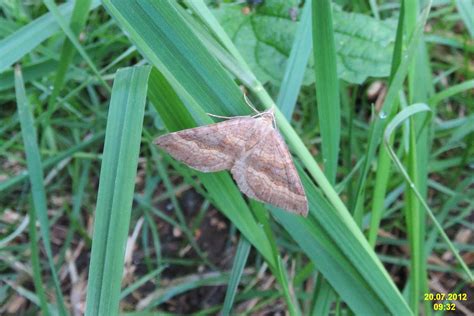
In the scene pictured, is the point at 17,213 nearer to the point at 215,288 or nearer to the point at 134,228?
the point at 134,228

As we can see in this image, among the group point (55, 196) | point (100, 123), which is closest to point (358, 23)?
point (100, 123)

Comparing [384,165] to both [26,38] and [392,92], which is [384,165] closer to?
[392,92]

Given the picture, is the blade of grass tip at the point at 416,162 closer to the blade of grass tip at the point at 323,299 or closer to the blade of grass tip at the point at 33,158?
the blade of grass tip at the point at 323,299

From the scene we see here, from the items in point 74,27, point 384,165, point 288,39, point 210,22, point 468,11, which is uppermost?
point 74,27

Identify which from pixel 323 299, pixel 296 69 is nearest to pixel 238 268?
pixel 323 299

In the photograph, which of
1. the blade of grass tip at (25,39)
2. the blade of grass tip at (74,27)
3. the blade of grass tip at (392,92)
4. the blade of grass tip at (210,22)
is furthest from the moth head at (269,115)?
the blade of grass tip at (25,39)

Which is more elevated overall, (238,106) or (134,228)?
(238,106)
